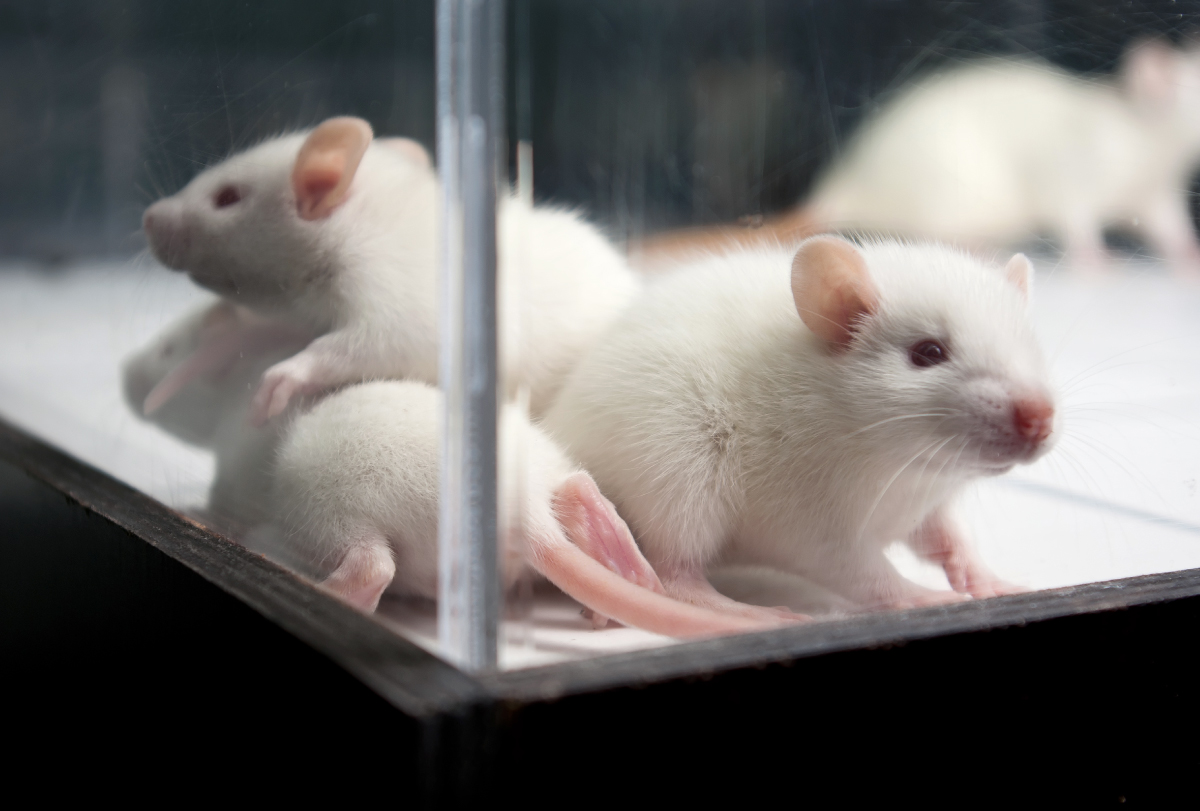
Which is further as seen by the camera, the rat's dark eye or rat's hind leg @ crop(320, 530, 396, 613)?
the rat's dark eye

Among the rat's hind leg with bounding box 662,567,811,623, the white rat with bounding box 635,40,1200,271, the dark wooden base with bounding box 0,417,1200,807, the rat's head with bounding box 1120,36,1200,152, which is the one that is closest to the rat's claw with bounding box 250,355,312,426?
the dark wooden base with bounding box 0,417,1200,807

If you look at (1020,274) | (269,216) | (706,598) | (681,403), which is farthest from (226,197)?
(1020,274)

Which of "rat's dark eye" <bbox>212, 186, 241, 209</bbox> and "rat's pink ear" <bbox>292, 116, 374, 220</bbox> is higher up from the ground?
"rat's pink ear" <bbox>292, 116, 374, 220</bbox>

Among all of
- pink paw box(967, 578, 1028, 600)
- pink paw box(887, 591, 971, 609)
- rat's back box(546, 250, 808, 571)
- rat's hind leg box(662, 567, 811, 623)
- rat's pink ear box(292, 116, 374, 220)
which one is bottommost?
rat's hind leg box(662, 567, 811, 623)

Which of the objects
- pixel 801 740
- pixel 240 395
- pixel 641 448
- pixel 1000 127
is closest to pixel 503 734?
pixel 801 740

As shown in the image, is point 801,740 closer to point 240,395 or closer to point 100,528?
point 240,395

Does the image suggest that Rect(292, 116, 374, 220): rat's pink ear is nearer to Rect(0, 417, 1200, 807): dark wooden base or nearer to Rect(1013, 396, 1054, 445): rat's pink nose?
Rect(0, 417, 1200, 807): dark wooden base
